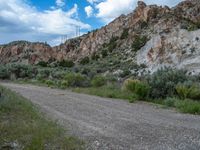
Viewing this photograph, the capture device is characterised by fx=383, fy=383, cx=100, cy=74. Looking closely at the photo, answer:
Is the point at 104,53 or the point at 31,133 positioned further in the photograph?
the point at 104,53

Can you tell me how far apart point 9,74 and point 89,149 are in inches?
1233

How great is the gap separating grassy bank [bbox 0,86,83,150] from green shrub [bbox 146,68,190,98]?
9584 mm

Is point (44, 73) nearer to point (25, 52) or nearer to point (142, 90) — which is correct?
point (142, 90)

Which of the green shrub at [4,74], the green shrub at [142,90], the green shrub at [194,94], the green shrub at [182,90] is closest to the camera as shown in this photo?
the green shrub at [194,94]

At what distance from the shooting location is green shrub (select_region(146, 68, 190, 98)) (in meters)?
20.5

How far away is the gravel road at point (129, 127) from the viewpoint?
902cm

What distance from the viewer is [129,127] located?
37.0 feet

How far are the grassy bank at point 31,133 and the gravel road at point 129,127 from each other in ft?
1.66

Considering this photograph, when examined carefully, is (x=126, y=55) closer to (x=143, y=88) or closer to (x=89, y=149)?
(x=143, y=88)

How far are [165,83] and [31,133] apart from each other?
1255 cm

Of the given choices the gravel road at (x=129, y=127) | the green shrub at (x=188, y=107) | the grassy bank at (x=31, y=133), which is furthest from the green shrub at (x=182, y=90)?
the grassy bank at (x=31, y=133)

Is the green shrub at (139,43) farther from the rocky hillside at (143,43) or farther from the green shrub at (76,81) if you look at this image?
the green shrub at (76,81)

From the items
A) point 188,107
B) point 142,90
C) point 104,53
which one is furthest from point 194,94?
point 104,53

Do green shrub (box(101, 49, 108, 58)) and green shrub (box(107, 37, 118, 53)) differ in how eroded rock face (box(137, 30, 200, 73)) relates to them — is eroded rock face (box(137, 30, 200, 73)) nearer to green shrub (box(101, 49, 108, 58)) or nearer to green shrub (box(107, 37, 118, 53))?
green shrub (box(101, 49, 108, 58))
